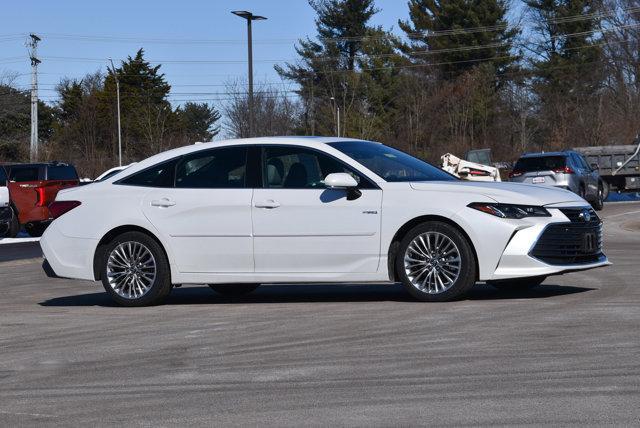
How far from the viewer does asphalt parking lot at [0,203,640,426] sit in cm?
653

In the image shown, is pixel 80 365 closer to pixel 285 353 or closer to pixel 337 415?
pixel 285 353

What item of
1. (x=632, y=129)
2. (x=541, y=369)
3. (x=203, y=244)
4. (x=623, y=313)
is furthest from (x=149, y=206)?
(x=632, y=129)

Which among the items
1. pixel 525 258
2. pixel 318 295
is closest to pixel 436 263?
pixel 525 258

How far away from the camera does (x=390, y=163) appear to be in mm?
11812

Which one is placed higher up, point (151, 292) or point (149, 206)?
point (149, 206)

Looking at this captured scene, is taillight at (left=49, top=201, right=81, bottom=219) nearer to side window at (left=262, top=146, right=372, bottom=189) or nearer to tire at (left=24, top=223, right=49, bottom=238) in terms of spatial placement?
side window at (left=262, top=146, right=372, bottom=189)

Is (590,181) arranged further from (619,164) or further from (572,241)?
(572,241)

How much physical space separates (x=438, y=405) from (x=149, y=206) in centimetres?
592

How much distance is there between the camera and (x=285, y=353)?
8.51 metres

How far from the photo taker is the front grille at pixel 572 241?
36.1ft

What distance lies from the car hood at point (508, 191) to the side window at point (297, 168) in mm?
825

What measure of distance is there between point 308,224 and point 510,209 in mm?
1859

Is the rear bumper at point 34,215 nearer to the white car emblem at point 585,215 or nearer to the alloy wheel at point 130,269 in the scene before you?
the alloy wheel at point 130,269

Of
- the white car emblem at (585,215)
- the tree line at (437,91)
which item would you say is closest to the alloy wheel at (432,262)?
the white car emblem at (585,215)
